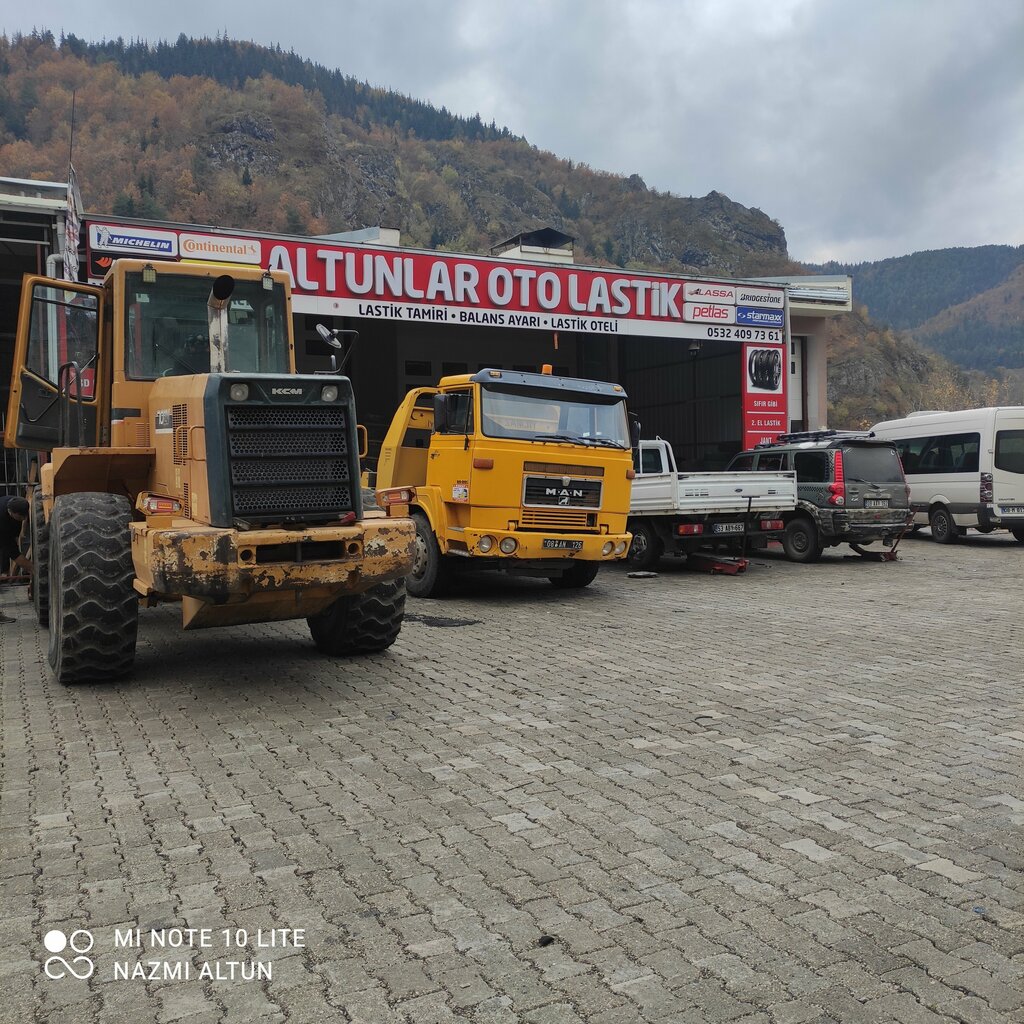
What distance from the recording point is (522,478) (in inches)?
434

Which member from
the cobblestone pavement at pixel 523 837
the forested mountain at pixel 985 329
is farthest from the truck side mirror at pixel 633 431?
the forested mountain at pixel 985 329

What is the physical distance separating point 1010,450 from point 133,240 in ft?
55.5

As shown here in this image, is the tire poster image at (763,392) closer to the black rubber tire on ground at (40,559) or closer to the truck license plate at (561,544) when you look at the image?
the truck license plate at (561,544)

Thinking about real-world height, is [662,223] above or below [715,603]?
above

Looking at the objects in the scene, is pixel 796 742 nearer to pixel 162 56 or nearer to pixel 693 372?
pixel 693 372

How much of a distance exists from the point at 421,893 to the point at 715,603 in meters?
8.23

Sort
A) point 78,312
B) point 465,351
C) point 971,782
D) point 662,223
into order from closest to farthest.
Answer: point 971,782 → point 78,312 → point 465,351 → point 662,223

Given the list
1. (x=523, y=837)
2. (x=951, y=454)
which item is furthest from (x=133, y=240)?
(x=951, y=454)

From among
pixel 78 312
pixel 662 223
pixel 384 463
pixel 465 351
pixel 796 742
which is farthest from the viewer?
pixel 662 223

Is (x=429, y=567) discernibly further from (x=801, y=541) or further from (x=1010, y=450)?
(x=1010, y=450)

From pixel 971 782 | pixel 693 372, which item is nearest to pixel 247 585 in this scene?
pixel 971 782

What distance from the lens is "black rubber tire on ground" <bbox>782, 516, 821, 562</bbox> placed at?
53.2 ft

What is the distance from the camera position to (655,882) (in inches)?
147

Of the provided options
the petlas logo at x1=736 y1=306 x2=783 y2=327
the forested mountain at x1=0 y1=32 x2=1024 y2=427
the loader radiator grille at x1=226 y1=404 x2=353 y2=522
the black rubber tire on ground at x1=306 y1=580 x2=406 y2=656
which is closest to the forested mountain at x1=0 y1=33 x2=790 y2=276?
the forested mountain at x1=0 y1=32 x2=1024 y2=427
